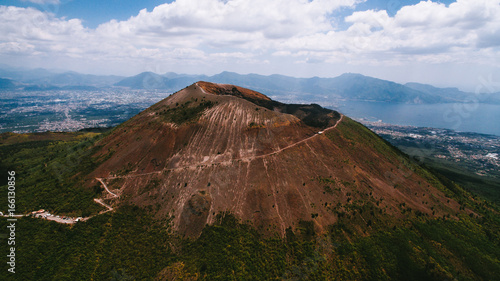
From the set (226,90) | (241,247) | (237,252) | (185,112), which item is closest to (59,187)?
(185,112)

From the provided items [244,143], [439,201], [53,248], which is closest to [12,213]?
[53,248]

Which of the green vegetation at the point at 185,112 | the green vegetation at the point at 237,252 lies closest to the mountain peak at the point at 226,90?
the green vegetation at the point at 185,112

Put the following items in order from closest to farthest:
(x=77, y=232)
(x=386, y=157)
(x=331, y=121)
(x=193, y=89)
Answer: (x=77, y=232)
(x=386, y=157)
(x=331, y=121)
(x=193, y=89)

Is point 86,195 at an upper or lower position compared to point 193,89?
lower

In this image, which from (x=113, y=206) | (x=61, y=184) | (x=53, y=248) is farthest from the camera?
(x=61, y=184)

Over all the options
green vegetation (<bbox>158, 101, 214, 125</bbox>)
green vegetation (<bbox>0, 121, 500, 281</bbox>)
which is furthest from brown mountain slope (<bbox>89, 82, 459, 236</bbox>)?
green vegetation (<bbox>0, 121, 500, 281</bbox>)

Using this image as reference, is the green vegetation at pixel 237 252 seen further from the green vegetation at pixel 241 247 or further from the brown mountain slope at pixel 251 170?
the brown mountain slope at pixel 251 170

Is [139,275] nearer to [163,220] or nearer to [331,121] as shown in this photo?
[163,220]
